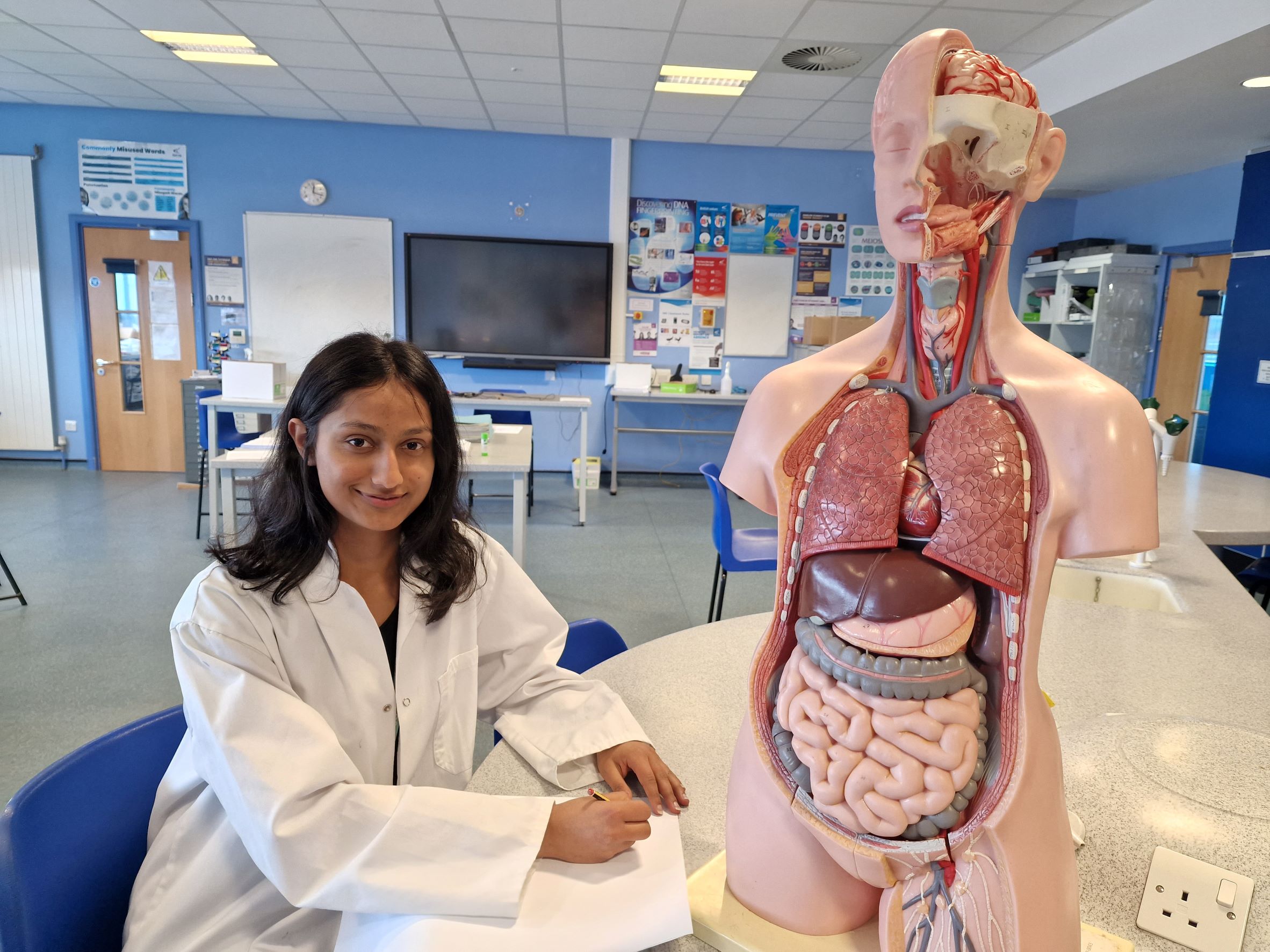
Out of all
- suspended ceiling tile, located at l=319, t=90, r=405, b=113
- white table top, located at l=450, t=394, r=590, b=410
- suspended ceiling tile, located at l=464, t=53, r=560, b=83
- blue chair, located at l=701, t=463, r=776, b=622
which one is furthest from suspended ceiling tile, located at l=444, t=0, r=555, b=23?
blue chair, located at l=701, t=463, r=776, b=622

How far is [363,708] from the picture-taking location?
3.52 ft

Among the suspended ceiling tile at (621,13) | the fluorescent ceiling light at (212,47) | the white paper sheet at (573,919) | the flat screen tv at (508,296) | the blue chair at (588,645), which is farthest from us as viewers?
the flat screen tv at (508,296)

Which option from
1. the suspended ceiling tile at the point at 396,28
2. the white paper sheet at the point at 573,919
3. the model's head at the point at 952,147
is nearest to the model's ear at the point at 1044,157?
the model's head at the point at 952,147

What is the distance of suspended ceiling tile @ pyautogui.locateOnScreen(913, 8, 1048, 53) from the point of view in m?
3.65

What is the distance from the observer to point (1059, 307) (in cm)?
636

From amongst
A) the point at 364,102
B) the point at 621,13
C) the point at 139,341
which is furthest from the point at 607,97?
the point at 139,341

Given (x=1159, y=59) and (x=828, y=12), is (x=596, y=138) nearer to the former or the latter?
(x=828, y=12)

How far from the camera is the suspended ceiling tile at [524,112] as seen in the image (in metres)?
5.33

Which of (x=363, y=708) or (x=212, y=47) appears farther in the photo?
(x=212, y=47)

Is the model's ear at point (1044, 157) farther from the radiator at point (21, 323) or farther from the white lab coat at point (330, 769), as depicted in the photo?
the radiator at point (21, 323)

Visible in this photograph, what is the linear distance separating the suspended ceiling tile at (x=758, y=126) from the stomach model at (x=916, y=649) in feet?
17.7

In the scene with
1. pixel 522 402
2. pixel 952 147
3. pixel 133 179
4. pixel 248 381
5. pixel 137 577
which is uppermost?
pixel 133 179

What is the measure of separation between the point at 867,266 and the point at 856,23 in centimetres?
291

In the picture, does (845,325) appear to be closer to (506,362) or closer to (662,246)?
(662,246)
